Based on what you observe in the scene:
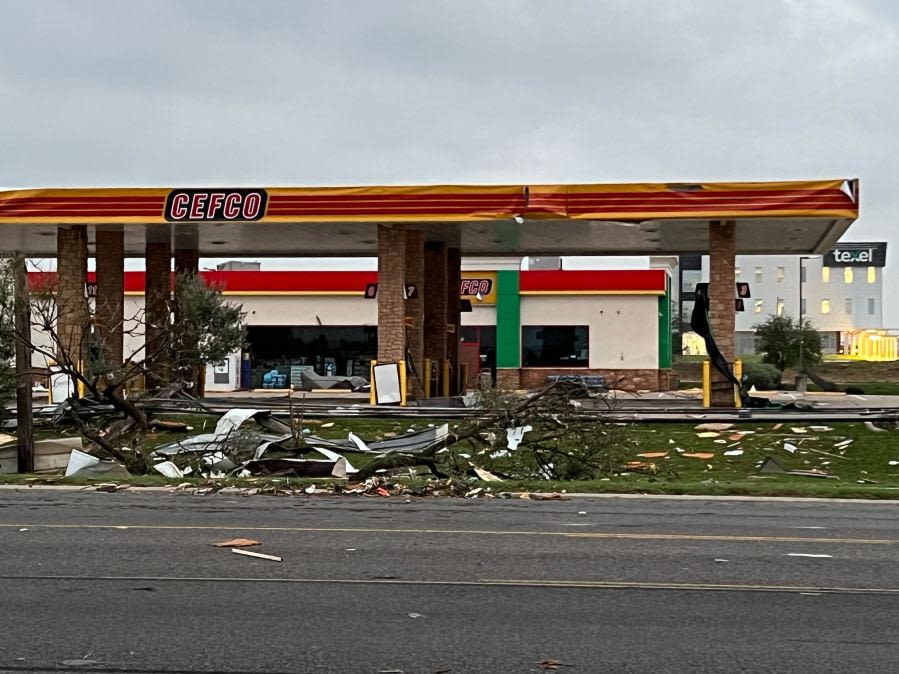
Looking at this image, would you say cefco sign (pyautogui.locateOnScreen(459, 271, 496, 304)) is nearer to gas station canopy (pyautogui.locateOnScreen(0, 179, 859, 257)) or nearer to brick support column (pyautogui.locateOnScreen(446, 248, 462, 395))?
brick support column (pyautogui.locateOnScreen(446, 248, 462, 395))

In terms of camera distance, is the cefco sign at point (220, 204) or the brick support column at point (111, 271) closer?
the cefco sign at point (220, 204)

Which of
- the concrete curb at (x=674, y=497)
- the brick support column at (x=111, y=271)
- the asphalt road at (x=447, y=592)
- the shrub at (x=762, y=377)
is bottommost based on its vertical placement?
the concrete curb at (x=674, y=497)

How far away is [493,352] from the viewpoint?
48500 mm

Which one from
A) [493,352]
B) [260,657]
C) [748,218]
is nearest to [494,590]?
[260,657]

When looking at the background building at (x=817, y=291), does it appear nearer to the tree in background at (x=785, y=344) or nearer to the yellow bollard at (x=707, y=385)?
the tree in background at (x=785, y=344)

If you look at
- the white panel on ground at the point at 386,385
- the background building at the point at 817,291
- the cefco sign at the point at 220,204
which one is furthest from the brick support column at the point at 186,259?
the background building at the point at 817,291

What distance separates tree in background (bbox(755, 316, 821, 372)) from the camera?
51.7m

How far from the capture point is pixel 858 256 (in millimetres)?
114938

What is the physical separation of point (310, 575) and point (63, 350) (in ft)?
43.0

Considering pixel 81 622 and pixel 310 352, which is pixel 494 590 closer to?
pixel 81 622

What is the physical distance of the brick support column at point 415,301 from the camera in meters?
32.7

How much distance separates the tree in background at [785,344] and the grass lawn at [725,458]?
1161 inches

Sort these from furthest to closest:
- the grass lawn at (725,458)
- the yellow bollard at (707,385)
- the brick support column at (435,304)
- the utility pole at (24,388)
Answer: the brick support column at (435,304), the yellow bollard at (707,385), the utility pole at (24,388), the grass lawn at (725,458)

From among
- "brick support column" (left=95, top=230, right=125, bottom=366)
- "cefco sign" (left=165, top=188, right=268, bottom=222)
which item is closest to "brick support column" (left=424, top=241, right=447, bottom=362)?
"cefco sign" (left=165, top=188, right=268, bottom=222)
